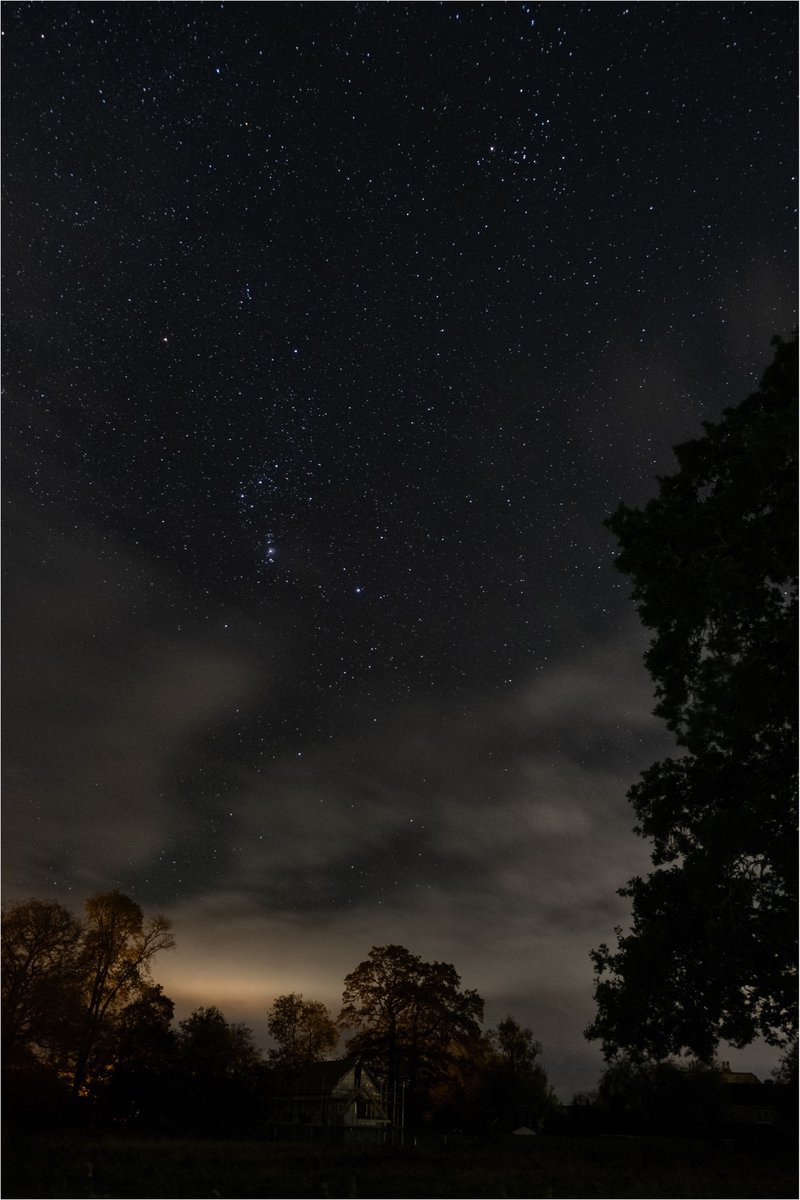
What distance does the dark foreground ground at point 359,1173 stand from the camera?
54.6 ft

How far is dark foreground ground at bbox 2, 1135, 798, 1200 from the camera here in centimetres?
1666

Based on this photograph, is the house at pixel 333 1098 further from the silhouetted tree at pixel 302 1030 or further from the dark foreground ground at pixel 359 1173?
the dark foreground ground at pixel 359 1173

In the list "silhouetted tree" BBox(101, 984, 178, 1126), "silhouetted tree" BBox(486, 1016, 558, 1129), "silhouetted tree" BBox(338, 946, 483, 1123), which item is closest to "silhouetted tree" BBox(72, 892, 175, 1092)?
"silhouetted tree" BBox(101, 984, 178, 1126)

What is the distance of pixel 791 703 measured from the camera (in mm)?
13953

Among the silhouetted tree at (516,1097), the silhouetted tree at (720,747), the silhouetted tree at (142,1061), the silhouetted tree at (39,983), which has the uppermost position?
the silhouetted tree at (720,747)

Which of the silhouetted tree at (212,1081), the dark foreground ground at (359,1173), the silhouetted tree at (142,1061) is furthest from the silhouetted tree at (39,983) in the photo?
the silhouetted tree at (212,1081)

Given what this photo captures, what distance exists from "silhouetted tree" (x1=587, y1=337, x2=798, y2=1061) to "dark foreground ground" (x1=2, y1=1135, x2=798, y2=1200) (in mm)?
4452

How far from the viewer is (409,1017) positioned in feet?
Result: 166

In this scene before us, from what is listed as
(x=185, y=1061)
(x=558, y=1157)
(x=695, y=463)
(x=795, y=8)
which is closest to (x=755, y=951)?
(x=695, y=463)

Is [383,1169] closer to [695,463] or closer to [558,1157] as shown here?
[558,1157]

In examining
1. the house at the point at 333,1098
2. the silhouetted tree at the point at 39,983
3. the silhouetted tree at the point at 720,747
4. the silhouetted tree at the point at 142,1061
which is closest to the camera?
the silhouetted tree at the point at 720,747

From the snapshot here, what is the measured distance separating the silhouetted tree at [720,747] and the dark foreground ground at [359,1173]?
4452 millimetres

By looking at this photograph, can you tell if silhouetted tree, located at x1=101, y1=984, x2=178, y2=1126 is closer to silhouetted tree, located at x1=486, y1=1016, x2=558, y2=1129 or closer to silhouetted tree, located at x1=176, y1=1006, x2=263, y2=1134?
silhouetted tree, located at x1=176, y1=1006, x2=263, y2=1134

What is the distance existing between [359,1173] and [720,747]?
1429cm
